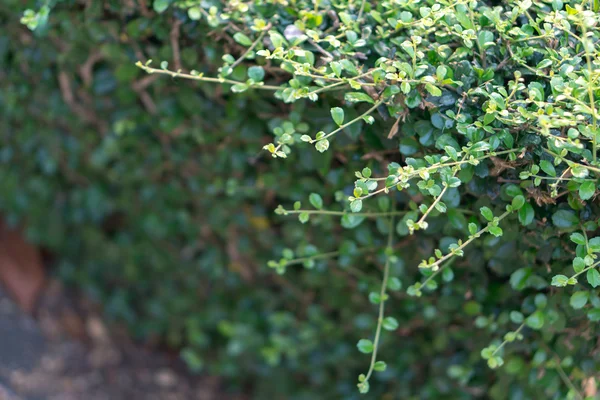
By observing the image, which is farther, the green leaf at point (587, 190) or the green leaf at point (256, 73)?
the green leaf at point (256, 73)

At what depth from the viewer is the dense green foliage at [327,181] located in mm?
1487

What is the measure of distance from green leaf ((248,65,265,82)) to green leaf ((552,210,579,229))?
0.83 m

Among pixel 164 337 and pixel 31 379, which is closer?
pixel 31 379

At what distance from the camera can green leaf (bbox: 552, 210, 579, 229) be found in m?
1.52

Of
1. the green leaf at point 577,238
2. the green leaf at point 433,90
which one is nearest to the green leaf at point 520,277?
the green leaf at point 577,238

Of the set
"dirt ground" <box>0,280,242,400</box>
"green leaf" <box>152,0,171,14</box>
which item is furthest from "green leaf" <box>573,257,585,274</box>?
"dirt ground" <box>0,280,242,400</box>

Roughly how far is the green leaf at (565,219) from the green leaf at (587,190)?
13 centimetres

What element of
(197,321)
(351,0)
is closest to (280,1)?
(351,0)

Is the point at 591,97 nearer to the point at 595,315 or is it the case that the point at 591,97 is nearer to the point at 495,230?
the point at 495,230

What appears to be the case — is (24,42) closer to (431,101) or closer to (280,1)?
(280,1)

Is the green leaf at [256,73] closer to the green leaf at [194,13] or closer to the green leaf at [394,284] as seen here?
the green leaf at [194,13]

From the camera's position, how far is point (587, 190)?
1394 mm

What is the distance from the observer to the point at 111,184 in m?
2.77

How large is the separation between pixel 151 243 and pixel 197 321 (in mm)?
415
